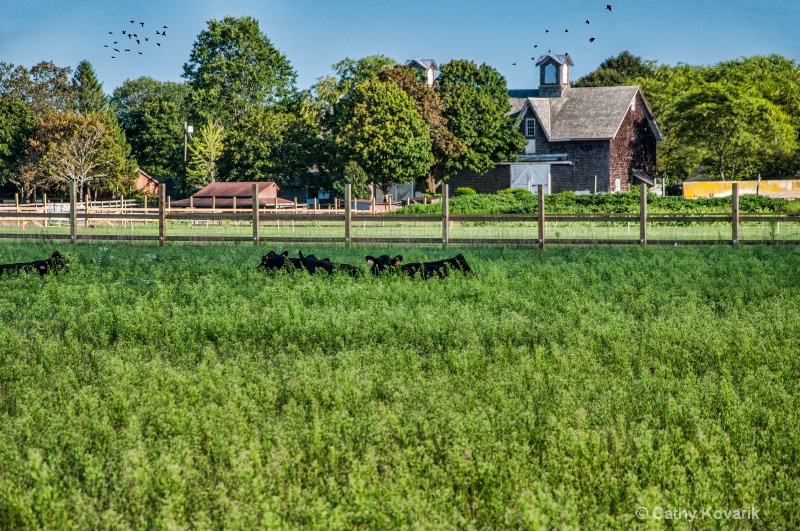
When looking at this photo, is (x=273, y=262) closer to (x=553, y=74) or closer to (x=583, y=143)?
(x=583, y=143)

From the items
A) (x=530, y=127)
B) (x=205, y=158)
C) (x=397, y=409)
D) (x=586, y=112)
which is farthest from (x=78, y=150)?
(x=397, y=409)

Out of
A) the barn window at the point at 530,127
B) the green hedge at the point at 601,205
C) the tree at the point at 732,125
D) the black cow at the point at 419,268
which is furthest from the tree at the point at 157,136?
the black cow at the point at 419,268

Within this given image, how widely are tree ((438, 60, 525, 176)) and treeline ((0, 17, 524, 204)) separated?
0.08 meters

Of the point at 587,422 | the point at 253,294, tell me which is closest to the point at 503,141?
the point at 253,294

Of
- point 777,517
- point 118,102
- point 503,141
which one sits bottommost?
point 777,517

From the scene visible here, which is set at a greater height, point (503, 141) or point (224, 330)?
point (503, 141)

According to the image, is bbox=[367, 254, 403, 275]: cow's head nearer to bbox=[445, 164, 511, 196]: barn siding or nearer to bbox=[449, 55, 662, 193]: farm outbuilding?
bbox=[449, 55, 662, 193]: farm outbuilding

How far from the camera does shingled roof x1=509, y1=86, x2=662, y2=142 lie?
206 ft

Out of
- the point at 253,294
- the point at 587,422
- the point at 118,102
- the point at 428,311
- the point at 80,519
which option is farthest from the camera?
the point at 118,102

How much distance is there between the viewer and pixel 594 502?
180 inches

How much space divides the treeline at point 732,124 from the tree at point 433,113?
16.5 m

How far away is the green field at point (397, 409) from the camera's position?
14.9ft

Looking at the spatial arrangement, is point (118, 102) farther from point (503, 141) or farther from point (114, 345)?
point (114, 345)

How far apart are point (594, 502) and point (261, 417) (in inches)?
90.6
